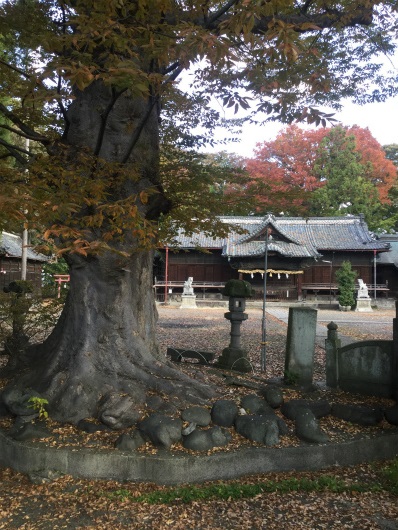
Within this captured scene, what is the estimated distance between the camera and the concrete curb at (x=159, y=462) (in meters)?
4.59

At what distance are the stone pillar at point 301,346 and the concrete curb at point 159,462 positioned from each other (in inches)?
86.3

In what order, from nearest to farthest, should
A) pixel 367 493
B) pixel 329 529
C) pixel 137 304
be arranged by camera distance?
pixel 329 529 < pixel 367 493 < pixel 137 304

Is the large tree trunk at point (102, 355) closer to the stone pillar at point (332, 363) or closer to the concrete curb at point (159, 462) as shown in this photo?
the concrete curb at point (159, 462)

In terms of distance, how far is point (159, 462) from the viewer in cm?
458

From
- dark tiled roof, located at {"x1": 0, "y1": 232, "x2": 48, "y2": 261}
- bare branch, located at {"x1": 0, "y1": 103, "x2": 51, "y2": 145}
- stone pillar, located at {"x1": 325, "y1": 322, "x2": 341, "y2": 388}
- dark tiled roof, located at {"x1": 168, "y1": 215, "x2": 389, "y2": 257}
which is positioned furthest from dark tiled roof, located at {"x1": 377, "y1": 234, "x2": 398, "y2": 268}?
bare branch, located at {"x1": 0, "y1": 103, "x2": 51, "y2": 145}

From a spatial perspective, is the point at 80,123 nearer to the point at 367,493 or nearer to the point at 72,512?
the point at 72,512

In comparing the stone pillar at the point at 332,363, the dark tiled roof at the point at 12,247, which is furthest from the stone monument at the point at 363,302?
the stone pillar at the point at 332,363

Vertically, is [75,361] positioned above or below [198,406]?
above

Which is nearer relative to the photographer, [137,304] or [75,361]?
[75,361]

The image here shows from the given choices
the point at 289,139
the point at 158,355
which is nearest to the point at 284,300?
the point at 289,139

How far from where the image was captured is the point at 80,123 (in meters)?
6.11

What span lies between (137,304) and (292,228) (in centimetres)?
3341

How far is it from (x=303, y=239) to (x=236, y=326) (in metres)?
29.3

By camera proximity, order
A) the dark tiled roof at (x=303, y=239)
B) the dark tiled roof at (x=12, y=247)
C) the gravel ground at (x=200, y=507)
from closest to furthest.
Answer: the gravel ground at (x=200, y=507) → the dark tiled roof at (x=12, y=247) → the dark tiled roof at (x=303, y=239)
